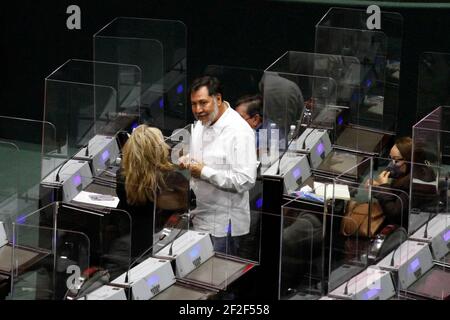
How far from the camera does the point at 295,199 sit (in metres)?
10.2

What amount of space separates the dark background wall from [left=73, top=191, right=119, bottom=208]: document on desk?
3743mm

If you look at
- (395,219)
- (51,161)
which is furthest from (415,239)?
(51,161)

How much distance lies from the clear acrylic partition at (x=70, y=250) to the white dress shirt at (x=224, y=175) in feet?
2.19

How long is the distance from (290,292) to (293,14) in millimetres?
5120

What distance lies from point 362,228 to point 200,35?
5.15 m

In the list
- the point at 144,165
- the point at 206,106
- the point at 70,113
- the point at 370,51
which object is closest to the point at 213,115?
the point at 206,106

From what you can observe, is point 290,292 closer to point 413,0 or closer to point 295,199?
point 295,199

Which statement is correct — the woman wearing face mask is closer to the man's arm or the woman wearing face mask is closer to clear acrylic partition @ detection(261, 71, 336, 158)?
the man's arm

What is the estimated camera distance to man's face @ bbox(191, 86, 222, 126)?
991 centimetres

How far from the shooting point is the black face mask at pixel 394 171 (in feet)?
33.4

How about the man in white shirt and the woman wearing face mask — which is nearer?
the woman wearing face mask

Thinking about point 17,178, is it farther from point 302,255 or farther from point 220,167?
point 302,255

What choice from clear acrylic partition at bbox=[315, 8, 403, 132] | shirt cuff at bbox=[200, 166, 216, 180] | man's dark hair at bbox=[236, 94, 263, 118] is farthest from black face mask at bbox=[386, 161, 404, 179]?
clear acrylic partition at bbox=[315, 8, 403, 132]

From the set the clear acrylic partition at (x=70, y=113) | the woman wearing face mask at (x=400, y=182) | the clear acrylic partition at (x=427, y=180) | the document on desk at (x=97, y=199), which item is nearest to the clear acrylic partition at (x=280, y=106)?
the woman wearing face mask at (x=400, y=182)
